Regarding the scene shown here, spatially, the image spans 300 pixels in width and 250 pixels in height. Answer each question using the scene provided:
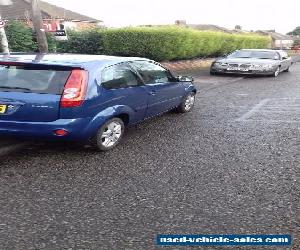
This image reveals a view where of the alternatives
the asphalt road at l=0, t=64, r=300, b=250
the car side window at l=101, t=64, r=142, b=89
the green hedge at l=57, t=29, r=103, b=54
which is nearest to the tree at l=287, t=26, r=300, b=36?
the green hedge at l=57, t=29, r=103, b=54

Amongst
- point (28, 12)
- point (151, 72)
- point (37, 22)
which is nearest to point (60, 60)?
Result: point (151, 72)

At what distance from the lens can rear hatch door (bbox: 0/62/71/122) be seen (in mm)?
4902

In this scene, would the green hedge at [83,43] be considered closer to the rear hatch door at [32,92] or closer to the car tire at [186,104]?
the car tire at [186,104]

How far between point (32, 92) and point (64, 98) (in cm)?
43

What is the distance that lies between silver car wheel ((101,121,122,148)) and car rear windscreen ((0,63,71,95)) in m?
0.97

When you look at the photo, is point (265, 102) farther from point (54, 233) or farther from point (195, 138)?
point (54, 233)

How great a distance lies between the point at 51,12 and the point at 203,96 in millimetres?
36174

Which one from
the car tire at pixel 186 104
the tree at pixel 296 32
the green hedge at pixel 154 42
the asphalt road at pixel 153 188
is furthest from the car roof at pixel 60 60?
the tree at pixel 296 32

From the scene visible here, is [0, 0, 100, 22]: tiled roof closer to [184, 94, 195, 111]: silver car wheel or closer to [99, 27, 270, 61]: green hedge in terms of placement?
[99, 27, 270, 61]: green hedge

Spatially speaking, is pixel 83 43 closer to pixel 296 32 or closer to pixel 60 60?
pixel 60 60

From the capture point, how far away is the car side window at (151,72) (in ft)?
21.3

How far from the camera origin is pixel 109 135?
18.5ft

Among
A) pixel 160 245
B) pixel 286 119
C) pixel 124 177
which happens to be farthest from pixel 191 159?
pixel 286 119

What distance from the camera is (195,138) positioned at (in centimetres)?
641
